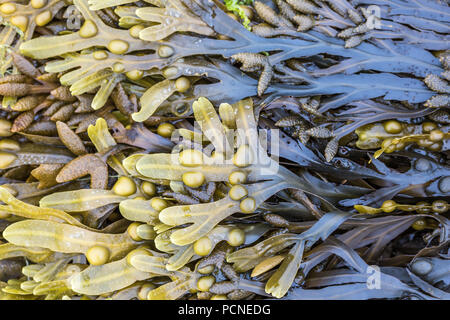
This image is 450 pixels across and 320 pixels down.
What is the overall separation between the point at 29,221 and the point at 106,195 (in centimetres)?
18

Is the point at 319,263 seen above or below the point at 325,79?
below

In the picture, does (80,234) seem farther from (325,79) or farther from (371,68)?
(371,68)

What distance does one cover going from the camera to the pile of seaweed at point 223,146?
864 millimetres

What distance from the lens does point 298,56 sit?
92cm

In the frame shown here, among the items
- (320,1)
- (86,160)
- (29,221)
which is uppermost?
(320,1)

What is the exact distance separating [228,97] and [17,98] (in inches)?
21.3

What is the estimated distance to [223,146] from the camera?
86 cm

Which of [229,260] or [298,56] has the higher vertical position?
[298,56]

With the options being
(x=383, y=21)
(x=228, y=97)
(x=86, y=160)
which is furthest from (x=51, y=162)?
(x=383, y=21)

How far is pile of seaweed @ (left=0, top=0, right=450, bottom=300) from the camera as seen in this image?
86 centimetres

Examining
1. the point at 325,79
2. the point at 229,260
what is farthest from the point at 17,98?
→ the point at 325,79

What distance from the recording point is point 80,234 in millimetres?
876

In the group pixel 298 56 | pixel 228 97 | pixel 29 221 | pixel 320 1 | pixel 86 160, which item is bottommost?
pixel 29 221

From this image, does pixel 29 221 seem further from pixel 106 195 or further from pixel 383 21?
pixel 383 21
